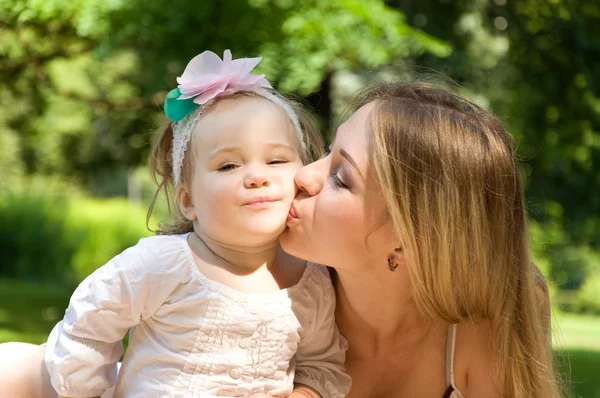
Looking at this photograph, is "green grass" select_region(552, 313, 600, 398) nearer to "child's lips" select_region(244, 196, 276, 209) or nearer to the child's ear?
"child's lips" select_region(244, 196, 276, 209)

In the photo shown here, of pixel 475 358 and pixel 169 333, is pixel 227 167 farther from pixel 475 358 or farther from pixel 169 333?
pixel 475 358

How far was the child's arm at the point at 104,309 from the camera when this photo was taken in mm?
2283

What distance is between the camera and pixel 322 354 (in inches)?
104

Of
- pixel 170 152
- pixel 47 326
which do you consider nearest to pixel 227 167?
pixel 170 152

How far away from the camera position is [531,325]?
267cm

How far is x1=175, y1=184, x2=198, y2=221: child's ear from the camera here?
2510 millimetres

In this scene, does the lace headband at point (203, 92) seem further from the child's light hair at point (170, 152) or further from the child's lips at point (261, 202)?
the child's lips at point (261, 202)

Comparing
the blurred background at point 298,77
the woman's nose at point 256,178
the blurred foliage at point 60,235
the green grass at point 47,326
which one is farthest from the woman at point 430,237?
the blurred foliage at point 60,235

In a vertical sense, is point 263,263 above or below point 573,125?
above

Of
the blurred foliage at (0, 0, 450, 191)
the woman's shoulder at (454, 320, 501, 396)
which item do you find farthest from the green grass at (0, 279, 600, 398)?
the woman's shoulder at (454, 320, 501, 396)

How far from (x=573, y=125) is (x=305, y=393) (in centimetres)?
632

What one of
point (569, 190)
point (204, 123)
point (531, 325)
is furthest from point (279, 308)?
point (569, 190)

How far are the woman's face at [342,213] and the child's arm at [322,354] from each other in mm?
152

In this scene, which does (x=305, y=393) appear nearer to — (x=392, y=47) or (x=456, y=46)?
(x=392, y=47)
